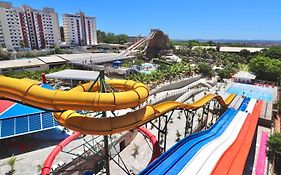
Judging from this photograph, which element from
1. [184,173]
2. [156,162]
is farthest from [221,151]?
[156,162]

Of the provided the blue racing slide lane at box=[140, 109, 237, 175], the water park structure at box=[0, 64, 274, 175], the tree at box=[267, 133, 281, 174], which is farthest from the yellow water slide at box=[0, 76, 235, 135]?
the tree at box=[267, 133, 281, 174]

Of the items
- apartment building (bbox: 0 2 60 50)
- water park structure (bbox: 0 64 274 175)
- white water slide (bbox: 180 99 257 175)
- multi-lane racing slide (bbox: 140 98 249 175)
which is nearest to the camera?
water park structure (bbox: 0 64 274 175)

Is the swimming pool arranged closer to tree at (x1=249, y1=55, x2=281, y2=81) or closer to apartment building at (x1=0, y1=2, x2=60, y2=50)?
tree at (x1=249, y1=55, x2=281, y2=81)

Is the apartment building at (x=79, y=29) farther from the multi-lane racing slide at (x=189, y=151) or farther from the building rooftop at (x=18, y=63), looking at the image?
the multi-lane racing slide at (x=189, y=151)

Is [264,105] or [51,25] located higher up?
[51,25]

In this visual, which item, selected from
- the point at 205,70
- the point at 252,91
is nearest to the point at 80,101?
the point at 252,91

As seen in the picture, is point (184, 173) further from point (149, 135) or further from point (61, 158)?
point (61, 158)

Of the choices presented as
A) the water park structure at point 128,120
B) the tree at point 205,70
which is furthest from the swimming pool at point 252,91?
the water park structure at point 128,120
